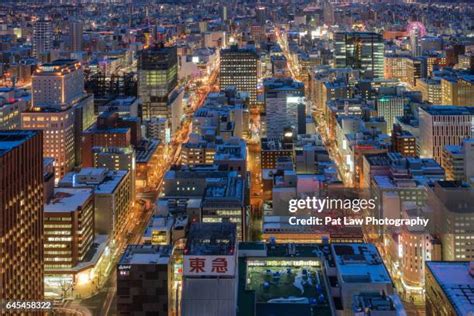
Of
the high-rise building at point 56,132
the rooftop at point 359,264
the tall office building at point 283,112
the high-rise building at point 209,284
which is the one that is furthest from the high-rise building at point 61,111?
the high-rise building at point 209,284

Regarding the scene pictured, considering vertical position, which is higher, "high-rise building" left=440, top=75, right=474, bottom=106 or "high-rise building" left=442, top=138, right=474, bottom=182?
"high-rise building" left=440, top=75, right=474, bottom=106

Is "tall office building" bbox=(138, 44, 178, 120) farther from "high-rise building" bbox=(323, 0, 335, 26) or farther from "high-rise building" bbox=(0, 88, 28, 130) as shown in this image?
"high-rise building" bbox=(323, 0, 335, 26)

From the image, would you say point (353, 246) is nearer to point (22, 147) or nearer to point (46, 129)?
point (22, 147)

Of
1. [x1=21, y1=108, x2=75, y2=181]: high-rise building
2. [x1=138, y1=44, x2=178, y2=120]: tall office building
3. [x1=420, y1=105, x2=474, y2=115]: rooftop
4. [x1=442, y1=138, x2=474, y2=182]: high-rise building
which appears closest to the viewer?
[x1=442, y1=138, x2=474, y2=182]: high-rise building

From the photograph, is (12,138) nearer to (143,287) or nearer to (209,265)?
(143,287)

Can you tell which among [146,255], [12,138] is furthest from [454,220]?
[12,138]

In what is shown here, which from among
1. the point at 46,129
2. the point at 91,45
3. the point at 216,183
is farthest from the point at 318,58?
the point at 216,183

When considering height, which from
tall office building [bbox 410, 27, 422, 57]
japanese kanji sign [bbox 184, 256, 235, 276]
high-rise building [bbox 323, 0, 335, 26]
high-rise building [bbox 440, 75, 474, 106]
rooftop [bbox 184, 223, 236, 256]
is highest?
high-rise building [bbox 323, 0, 335, 26]

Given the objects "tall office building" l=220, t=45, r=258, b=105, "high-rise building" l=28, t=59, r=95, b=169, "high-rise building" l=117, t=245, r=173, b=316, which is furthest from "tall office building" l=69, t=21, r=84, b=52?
"high-rise building" l=117, t=245, r=173, b=316
